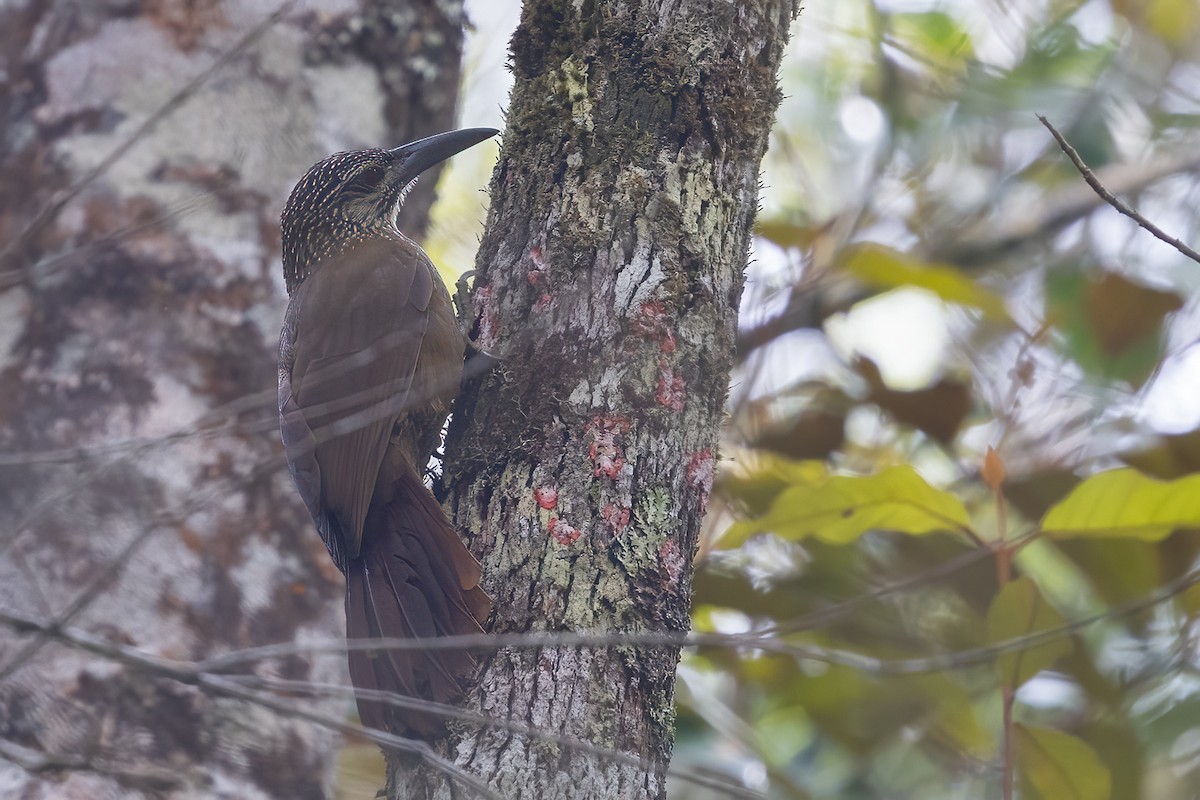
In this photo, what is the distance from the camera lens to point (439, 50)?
A: 13.0 feet

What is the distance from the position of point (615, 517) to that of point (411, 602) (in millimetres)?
465

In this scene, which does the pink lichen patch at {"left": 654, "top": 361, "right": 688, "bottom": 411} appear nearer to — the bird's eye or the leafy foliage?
the leafy foliage

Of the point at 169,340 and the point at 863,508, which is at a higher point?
the point at 169,340

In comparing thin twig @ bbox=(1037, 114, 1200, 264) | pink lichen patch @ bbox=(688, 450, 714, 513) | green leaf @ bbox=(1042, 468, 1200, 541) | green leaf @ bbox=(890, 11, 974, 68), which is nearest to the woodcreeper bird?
pink lichen patch @ bbox=(688, 450, 714, 513)

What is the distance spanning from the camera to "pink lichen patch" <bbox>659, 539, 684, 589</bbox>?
74.7 inches

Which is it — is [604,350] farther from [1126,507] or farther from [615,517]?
[1126,507]

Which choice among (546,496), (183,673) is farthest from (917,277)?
(183,673)

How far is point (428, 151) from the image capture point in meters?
3.24

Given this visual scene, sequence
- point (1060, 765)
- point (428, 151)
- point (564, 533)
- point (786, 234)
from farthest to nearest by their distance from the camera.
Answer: point (786, 234) < point (428, 151) < point (1060, 765) < point (564, 533)

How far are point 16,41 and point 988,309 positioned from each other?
10.3 feet

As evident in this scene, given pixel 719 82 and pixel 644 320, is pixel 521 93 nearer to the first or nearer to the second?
pixel 719 82

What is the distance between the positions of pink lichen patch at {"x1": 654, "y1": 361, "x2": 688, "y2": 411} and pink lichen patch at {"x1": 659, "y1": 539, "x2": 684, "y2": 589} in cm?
23

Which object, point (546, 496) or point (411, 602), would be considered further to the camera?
point (411, 602)

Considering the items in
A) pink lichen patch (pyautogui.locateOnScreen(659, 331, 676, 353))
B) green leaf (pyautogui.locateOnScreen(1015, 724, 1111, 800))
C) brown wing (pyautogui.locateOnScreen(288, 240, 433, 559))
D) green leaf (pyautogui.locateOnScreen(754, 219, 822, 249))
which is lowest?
green leaf (pyautogui.locateOnScreen(1015, 724, 1111, 800))
